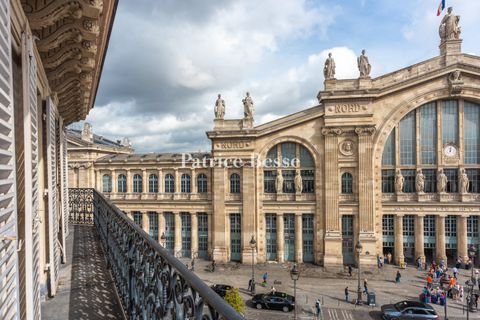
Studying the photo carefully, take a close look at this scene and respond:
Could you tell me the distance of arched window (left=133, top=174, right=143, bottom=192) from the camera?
34312mm

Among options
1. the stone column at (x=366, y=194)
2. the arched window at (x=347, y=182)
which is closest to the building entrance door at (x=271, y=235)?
the arched window at (x=347, y=182)

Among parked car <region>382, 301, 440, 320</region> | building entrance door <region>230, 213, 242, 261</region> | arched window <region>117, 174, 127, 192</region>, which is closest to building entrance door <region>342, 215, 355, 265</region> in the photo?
parked car <region>382, 301, 440, 320</region>

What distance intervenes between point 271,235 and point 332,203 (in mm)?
6666

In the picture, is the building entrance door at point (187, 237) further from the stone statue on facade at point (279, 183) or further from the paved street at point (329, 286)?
the stone statue on facade at point (279, 183)

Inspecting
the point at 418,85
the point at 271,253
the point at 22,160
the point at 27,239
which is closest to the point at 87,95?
the point at 22,160

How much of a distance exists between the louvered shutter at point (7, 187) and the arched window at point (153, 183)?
31.8m

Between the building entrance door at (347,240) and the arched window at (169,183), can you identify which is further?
the arched window at (169,183)

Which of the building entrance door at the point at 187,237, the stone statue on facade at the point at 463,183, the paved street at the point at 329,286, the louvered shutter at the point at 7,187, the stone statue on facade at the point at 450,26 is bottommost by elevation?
the paved street at the point at 329,286

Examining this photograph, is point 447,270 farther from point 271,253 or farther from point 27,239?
point 27,239

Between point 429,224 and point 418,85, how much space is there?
41.2ft

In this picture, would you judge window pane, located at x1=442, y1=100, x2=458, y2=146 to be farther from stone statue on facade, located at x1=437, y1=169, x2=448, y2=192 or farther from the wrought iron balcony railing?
the wrought iron balcony railing

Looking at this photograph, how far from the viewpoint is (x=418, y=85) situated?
2798cm

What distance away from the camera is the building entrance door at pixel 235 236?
3072cm

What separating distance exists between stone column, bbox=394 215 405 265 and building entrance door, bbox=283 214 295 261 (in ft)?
30.0
